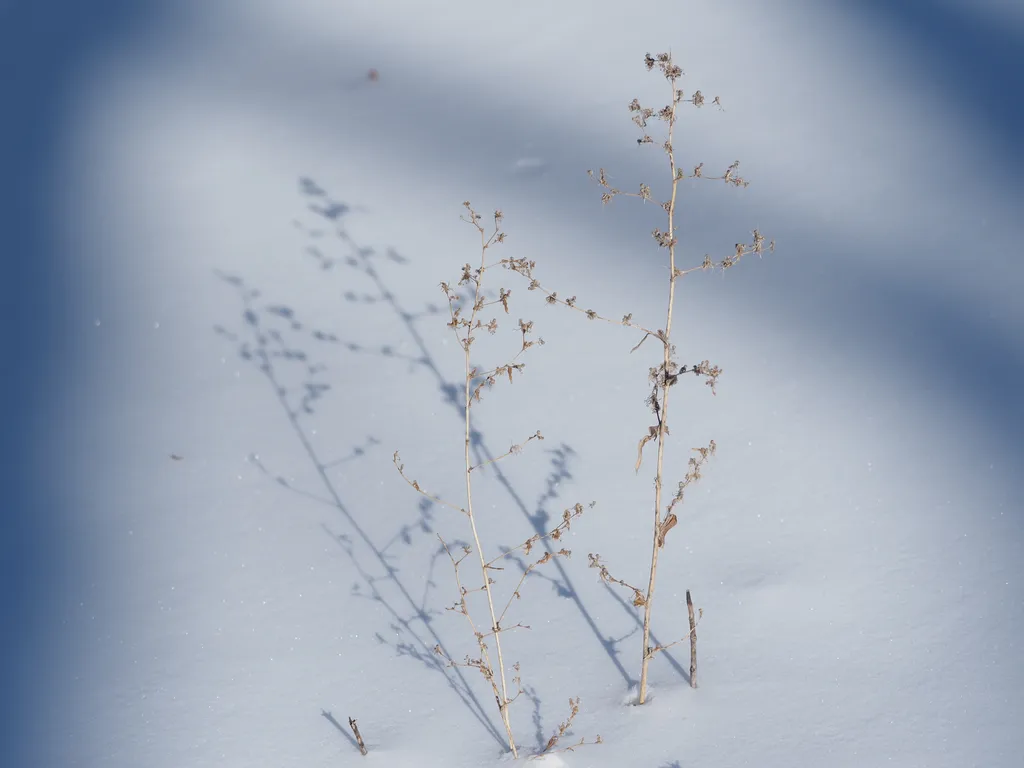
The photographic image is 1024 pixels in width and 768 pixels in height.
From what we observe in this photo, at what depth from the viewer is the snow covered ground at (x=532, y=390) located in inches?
136

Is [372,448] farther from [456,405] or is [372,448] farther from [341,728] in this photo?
[341,728]

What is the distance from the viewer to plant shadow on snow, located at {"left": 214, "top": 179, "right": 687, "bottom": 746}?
3660 mm

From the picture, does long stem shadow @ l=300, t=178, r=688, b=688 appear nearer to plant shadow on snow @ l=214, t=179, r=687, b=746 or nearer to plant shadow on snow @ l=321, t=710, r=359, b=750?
plant shadow on snow @ l=214, t=179, r=687, b=746

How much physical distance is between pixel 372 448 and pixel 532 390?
28.6 inches

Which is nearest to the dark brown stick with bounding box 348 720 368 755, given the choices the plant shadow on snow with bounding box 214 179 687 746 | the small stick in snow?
the small stick in snow

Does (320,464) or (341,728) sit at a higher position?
(320,464)

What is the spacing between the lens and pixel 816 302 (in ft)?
15.8

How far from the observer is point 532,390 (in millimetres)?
4637

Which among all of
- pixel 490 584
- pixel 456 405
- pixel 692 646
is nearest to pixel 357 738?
pixel 490 584

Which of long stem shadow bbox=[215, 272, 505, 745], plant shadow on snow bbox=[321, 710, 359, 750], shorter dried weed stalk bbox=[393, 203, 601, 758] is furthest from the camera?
long stem shadow bbox=[215, 272, 505, 745]

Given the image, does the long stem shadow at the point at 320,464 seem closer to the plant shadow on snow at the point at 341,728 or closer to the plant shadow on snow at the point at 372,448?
the plant shadow on snow at the point at 372,448

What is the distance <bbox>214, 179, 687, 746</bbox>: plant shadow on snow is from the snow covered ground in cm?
1

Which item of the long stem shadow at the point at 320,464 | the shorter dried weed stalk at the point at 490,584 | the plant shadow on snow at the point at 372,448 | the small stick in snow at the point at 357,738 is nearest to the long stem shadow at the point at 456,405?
the plant shadow on snow at the point at 372,448

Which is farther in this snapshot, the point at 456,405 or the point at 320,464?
the point at 456,405
